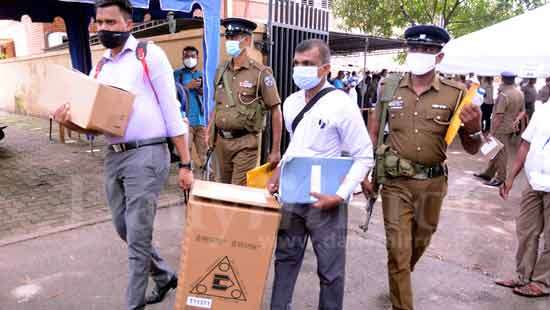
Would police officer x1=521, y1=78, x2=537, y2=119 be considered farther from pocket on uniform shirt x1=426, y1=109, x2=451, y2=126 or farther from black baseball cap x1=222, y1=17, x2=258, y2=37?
pocket on uniform shirt x1=426, y1=109, x2=451, y2=126

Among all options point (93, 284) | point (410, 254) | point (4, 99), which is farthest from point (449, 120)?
point (4, 99)

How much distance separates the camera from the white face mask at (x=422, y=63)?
9.20ft

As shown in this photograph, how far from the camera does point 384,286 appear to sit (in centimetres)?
347

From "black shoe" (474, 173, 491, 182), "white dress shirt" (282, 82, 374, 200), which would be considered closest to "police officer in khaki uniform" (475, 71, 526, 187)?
"black shoe" (474, 173, 491, 182)

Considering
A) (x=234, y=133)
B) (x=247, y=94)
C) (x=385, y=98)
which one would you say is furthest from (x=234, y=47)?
(x=385, y=98)

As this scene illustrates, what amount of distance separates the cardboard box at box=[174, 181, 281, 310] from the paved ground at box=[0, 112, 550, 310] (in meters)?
1.01

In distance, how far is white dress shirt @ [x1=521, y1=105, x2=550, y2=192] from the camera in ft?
10.7

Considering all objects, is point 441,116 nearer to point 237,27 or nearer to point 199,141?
point 237,27

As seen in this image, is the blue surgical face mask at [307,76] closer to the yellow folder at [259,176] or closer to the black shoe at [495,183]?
the yellow folder at [259,176]

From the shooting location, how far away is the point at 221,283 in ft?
7.20

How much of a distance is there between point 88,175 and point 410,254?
5.46 meters

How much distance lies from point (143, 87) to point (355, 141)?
1.28 metres

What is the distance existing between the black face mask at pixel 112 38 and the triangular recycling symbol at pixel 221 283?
4.59ft

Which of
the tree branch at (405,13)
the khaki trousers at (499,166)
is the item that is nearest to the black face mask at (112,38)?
the khaki trousers at (499,166)
